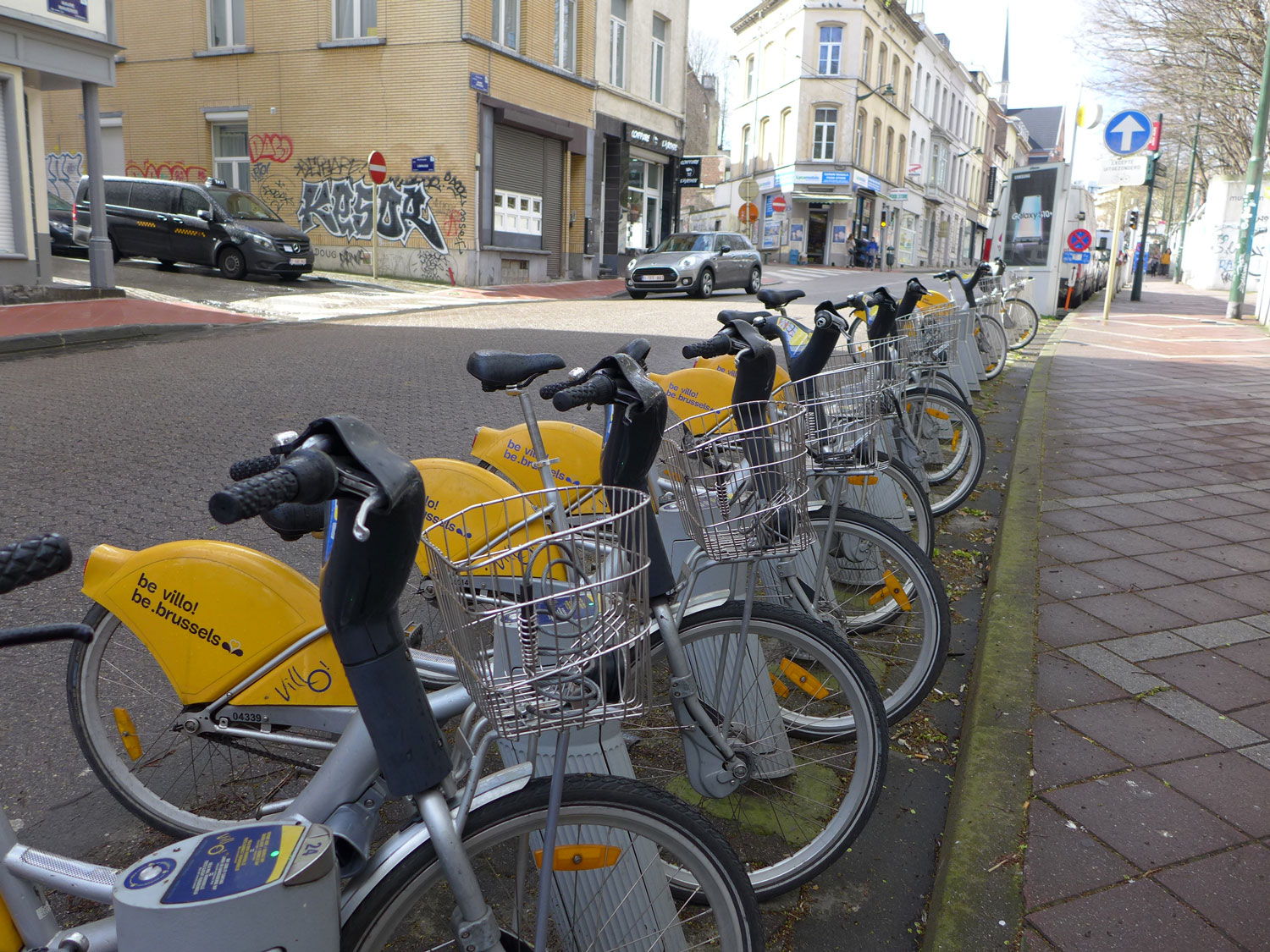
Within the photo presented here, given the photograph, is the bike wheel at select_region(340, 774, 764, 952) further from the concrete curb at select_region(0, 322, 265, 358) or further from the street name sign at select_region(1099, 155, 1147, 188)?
the street name sign at select_region(1099, 155, 1147, 188)

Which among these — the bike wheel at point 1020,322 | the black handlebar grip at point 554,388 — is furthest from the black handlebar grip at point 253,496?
the bike wheel at point 1020,322

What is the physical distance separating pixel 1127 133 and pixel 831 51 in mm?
33600

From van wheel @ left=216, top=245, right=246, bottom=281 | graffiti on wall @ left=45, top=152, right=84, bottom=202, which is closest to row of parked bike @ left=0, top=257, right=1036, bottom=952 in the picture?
van wheel @ left=216, top=245, right=246, bottom=281

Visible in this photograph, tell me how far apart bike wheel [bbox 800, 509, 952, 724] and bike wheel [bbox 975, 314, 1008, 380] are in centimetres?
709

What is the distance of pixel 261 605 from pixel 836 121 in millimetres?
45337

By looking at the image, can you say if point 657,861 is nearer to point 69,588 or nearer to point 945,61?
point 69,588

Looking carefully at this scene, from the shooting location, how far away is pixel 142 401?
7605 millimetres

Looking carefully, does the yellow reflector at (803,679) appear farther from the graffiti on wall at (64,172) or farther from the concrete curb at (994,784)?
the graffiti on wall at (64,172)

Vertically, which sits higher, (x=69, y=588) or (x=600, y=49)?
(x=600, y=49)

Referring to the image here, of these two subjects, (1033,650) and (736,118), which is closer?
(1033,650)

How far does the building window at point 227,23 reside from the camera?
915 inches

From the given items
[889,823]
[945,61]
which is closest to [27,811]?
[889,823]

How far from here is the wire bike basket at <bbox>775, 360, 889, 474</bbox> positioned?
2896mm

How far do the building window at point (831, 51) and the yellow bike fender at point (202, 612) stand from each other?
45.9m
